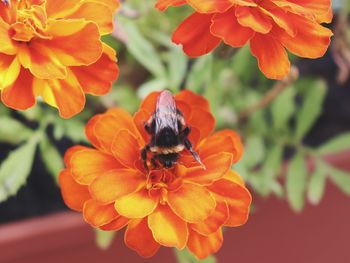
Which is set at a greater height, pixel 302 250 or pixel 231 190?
pixel 231 190

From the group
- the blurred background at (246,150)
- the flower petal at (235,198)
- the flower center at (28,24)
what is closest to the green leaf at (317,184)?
the blurred background at (246,150)

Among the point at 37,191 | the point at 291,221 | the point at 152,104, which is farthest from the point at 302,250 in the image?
the point at 152,104

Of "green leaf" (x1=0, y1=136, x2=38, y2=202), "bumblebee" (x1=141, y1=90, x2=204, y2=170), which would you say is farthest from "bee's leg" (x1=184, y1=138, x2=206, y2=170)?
"green leaf" (x1=0, y1=136, x2=38, y2=202)

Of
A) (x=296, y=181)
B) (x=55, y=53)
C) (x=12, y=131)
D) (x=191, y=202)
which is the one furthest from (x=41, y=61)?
(x=296, y=181)

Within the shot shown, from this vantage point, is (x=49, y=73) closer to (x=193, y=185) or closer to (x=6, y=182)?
(x=193, y=185)

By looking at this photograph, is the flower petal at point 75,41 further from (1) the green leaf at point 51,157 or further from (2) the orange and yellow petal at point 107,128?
(1) the green leaf at point 51,157
